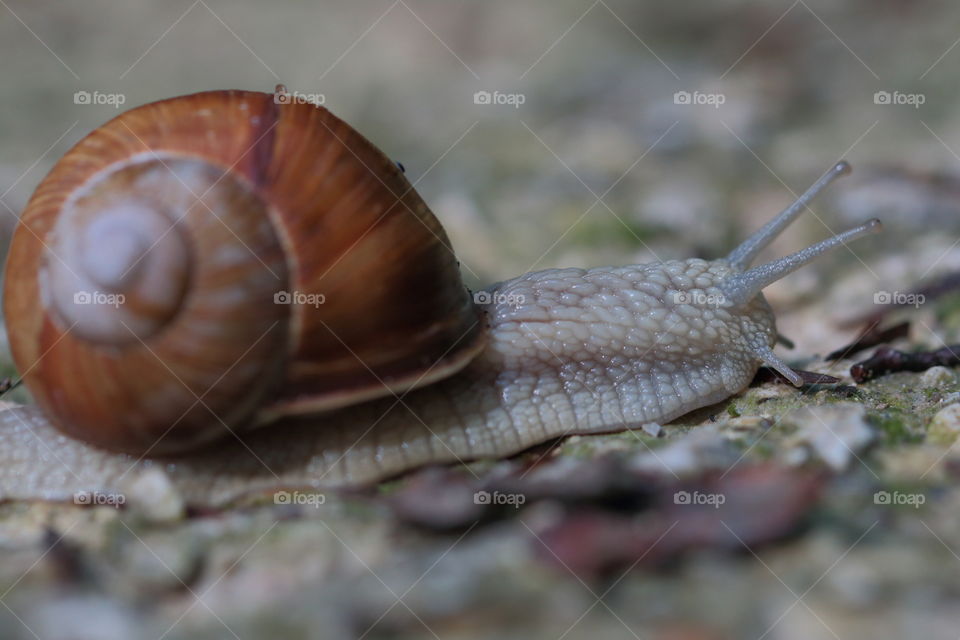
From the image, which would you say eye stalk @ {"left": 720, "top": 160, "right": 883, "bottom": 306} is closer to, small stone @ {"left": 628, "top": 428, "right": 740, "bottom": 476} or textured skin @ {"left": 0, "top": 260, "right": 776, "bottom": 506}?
textured skin @ {"left": 0, "top": 260, "right": 776, "bottom": 506}

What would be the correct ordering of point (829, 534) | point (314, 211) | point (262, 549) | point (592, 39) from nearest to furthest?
point (829, 534) → point (262, 549) → point (314, 211) → point (592, 39)

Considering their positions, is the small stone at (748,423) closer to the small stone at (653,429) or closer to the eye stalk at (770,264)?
the small stone at (653,429)

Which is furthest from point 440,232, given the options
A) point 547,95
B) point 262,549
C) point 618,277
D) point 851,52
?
point 851,52

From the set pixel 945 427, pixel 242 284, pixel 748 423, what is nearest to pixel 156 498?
pixel 242 284

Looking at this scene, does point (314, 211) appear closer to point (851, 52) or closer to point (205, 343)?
point (205, 343)

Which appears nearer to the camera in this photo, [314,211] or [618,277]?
[314,211]

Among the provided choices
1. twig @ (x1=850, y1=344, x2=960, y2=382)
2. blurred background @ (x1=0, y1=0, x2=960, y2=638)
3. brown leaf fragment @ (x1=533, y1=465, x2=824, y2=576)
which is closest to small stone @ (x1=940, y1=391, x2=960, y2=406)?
twig @ (x1=850, y1=344, x2=960, y2=382)

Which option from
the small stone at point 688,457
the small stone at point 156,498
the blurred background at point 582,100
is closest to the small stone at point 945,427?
the small stone at point 688,457
